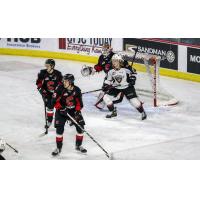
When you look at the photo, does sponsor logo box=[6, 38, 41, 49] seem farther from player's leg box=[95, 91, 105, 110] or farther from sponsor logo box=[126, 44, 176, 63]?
player's leg box=[95, 91, 105, 110]

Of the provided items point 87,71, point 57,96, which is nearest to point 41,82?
point 57,96

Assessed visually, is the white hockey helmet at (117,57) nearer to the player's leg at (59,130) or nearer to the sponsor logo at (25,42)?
the player's leg at (59,130)

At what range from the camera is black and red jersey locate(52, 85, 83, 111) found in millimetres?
8312

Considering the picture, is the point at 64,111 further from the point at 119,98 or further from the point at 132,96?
the point at 119,98

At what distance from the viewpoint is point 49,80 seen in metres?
9.11

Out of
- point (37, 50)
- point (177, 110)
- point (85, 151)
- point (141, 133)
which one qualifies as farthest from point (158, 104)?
point (37, 50)

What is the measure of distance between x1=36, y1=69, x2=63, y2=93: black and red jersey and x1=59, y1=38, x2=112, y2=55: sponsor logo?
1950mm

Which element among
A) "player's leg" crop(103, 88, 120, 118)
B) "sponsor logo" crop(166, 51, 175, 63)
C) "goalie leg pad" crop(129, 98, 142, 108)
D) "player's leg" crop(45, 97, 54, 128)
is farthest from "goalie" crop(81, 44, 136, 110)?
"sponsor logo" crop(166, 51, 175, 63)

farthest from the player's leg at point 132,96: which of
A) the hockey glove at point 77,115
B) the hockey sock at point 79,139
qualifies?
the hockey glove at point 77,115

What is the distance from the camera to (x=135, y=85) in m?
10.7

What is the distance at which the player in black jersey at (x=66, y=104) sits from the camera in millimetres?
8289

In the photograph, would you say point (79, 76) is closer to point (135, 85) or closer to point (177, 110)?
point (135, 85)

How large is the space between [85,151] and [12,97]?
8.79 feet

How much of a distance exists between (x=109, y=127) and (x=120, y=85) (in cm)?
81
